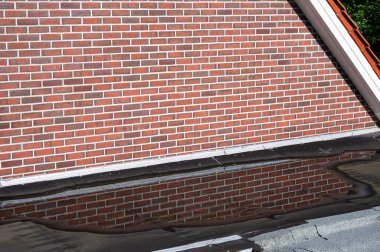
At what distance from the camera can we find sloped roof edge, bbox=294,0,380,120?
30.7 ft

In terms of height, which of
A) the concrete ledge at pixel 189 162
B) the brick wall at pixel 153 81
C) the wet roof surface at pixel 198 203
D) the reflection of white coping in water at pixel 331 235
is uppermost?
the brick wall at pixel 153 81

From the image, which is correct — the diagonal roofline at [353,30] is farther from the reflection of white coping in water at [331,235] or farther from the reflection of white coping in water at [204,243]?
the reflection of white coping in water at [204,243]

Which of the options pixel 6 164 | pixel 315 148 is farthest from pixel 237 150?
pixel 6 164

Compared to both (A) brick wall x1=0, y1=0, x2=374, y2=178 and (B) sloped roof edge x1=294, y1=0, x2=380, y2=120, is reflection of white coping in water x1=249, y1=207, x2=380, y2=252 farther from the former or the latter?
(B) sloped roof edge x1=294, y1=0, x2=380, y2=120

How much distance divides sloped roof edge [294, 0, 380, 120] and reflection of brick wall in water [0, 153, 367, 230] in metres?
1.83

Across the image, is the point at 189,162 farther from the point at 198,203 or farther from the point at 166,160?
the point at 198,203

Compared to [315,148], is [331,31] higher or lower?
higher

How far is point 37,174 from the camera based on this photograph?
25.9 ft

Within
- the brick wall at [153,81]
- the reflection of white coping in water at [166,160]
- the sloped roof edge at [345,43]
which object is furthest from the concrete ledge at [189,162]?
the sloped roof edge at [345,43]

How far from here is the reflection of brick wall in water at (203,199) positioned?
6.91 meters

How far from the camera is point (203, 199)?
24.5 feet

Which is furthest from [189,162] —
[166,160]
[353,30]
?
[353,30]

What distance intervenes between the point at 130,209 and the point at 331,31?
3.95 m

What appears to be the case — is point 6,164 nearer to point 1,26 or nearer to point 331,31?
point 1,26
